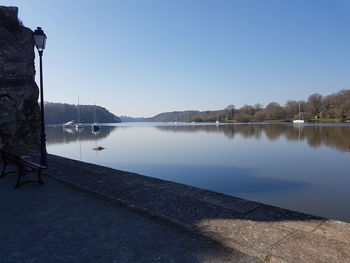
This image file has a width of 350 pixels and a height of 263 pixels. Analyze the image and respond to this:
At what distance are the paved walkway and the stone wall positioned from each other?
8996 mm

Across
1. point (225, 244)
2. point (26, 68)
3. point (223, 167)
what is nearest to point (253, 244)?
point (225, 244)

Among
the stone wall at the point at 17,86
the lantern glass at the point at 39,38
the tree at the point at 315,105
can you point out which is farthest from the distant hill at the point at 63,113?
the lantern glass at the point at 39,38

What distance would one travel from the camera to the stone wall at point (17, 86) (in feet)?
43.1

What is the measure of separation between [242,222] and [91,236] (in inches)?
91.8

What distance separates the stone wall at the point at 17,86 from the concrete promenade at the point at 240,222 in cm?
865

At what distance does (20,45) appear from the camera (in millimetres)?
14242

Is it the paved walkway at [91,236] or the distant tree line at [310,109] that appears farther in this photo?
the distant tree line at [310,109]

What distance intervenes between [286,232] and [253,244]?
0.71 m

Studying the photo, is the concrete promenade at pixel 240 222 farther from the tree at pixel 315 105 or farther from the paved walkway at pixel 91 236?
the tree at pixel 315 105

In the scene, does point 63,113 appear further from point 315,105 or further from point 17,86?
point 17,86

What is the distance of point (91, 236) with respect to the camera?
396 centimetres

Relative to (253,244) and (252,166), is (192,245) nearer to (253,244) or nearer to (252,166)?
(253,244)

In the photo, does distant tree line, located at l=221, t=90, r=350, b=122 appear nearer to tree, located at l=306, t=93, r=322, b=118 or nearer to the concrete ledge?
tree, located at l=306, t=93, r=322, b=118

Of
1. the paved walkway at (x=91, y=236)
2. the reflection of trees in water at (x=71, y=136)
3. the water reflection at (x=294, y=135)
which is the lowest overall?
the reflection of trees in water at (x=71, y=136)
